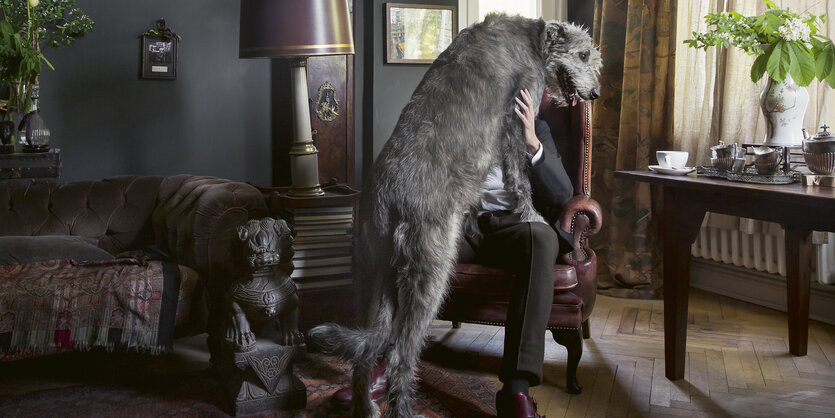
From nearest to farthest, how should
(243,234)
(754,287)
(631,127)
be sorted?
(243,234) → (754,287) → (631,127)

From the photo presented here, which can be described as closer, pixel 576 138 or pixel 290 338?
pixel 290 338

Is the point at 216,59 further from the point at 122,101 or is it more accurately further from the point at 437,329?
the point at 437,329

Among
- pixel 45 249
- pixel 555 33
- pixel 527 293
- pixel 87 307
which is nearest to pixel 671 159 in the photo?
pixel 555 33

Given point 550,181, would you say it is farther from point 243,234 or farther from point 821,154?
point 243,234

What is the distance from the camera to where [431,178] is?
77.1 inches

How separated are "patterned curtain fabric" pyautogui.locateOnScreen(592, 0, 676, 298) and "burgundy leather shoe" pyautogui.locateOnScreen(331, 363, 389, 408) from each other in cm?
197

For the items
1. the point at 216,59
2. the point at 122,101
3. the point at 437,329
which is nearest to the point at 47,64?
the point at 122,101

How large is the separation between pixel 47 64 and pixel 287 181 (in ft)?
5.06

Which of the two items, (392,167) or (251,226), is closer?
(392,167)

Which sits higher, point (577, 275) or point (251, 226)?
point (251, 226)

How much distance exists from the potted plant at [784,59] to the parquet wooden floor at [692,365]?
91 cm

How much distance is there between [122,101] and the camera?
12.8ft

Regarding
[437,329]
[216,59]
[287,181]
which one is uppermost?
[216,59]

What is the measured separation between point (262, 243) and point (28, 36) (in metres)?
2.12
